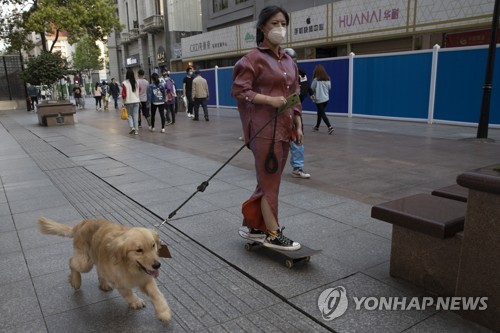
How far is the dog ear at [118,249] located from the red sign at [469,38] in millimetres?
15543

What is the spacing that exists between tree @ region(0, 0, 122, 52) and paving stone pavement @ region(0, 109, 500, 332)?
54.8 feet

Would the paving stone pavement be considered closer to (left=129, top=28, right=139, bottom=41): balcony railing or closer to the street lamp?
the street lamp

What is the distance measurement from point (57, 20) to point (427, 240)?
24.9 meters

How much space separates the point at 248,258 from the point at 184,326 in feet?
3.68

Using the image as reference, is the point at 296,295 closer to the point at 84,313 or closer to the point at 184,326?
the point at 184,326

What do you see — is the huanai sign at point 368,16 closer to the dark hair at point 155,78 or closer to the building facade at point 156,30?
the dark hair at point 155,78

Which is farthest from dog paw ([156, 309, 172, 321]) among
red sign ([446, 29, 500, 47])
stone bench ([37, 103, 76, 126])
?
stone bench ([37, 103, 76, 126])

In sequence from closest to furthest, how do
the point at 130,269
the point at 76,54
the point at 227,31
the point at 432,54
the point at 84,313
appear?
the point at 130,269
the point at 84,313
the point at 432,54
the point at 227,31
the point at 76,54

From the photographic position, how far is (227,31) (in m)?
28.0

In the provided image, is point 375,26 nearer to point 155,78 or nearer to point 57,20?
point 155,78

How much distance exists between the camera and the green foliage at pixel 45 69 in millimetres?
20562

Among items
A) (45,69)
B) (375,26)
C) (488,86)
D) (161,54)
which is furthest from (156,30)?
(488,86)

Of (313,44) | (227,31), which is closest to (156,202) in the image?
(313,44)

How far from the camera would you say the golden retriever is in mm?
2543
